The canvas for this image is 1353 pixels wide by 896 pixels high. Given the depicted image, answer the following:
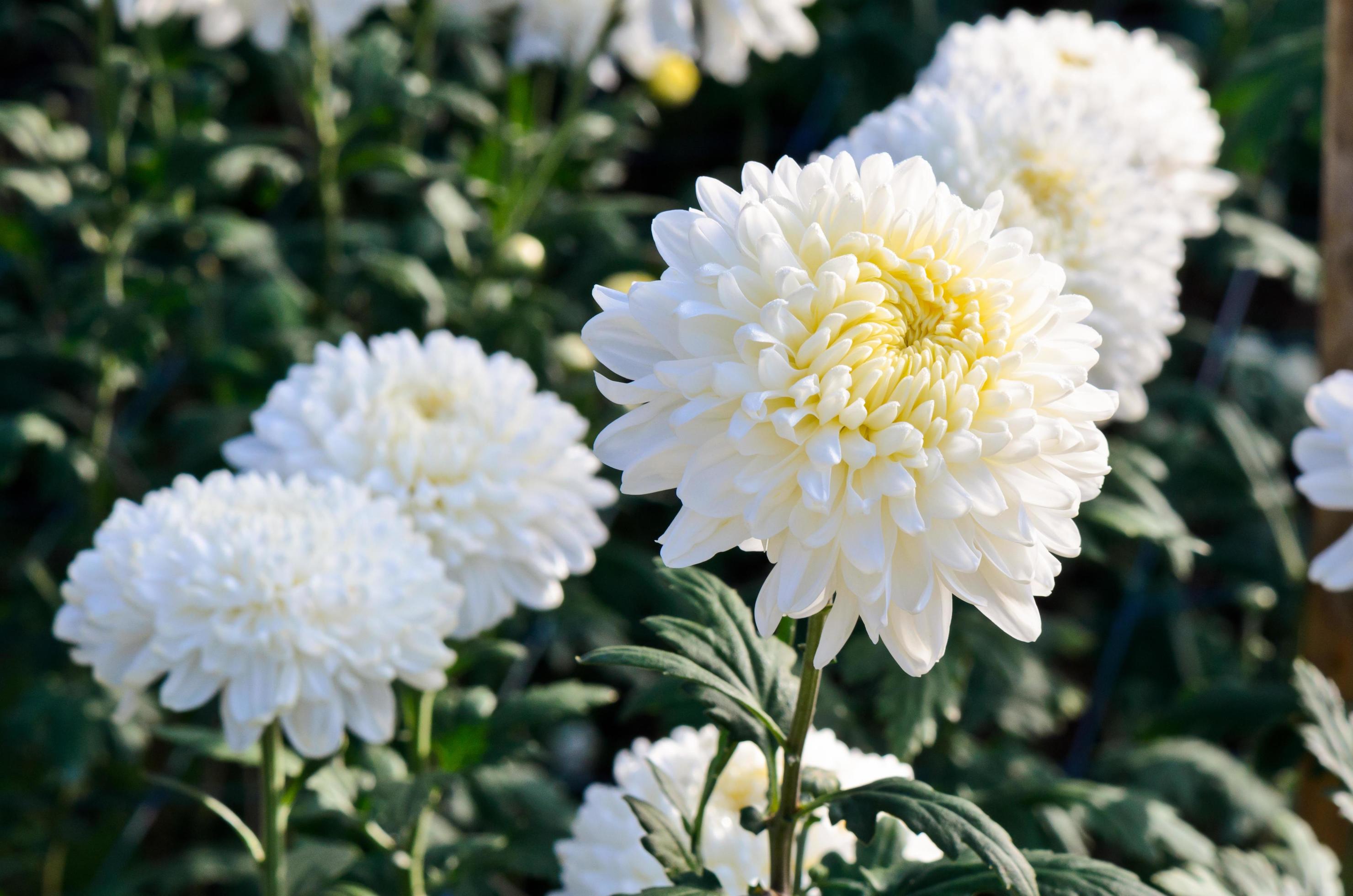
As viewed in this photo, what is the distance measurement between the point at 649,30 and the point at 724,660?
4.08 ft

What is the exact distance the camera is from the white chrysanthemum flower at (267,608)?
37.4 inches

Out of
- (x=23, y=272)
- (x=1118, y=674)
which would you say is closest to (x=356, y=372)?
(x=23, y=272)

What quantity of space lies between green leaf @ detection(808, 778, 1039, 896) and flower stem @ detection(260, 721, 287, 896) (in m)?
0.47

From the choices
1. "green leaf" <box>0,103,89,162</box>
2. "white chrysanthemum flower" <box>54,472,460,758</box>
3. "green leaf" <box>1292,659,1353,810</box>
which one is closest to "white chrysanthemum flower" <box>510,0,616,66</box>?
"green leaf" <box>0,103,89,162</box>

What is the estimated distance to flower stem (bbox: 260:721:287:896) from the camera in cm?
99

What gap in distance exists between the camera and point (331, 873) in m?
1.03

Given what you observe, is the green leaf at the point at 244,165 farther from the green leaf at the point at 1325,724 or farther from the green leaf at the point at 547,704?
the green leaf at the point at 1325,724

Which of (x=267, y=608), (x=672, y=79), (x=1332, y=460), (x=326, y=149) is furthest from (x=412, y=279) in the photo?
(x=1332, y=460)

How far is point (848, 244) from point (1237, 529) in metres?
1.96

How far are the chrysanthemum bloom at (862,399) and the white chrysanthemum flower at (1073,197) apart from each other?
47 centimetres

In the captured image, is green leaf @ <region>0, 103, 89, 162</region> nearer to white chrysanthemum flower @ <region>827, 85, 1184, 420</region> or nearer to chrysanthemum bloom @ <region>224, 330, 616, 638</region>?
chrysanthemum bloom @ <region>224, 330, 616, 638</region>

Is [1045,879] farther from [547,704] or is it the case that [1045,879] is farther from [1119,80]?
[1119,80]

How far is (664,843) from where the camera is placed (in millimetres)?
855

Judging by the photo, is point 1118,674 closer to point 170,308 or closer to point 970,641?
point 970,641
